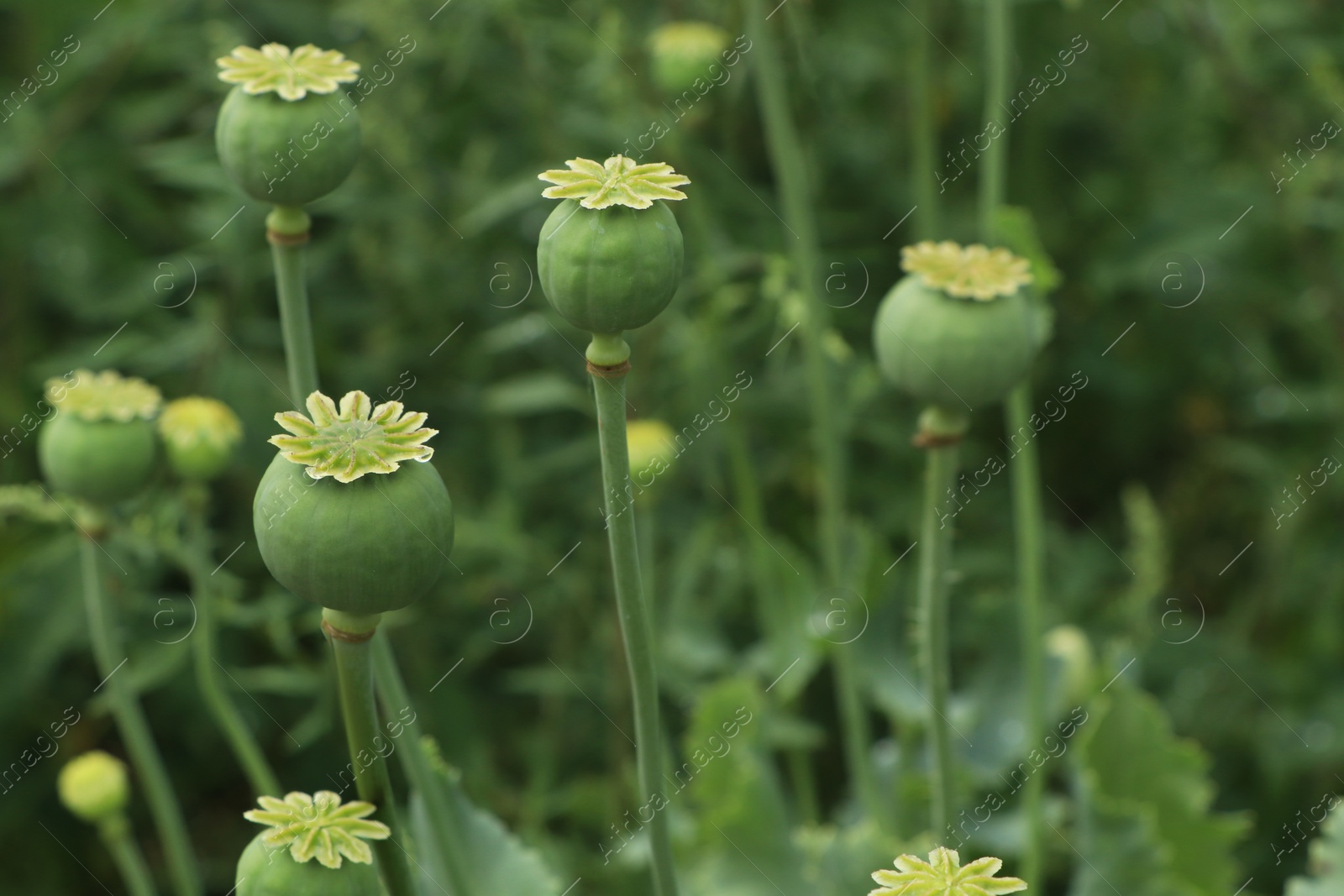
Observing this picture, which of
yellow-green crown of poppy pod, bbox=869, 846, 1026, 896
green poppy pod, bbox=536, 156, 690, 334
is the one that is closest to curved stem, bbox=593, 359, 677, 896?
green poppy pod, bbox=536, 156, 690, 334

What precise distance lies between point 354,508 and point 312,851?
135 mm

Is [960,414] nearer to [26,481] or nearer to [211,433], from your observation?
[211,433]

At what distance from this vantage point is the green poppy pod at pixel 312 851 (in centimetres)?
51

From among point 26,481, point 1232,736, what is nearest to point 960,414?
Answer: point 1232,736

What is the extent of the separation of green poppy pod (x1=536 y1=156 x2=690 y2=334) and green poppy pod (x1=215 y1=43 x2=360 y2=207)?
5.6 inches

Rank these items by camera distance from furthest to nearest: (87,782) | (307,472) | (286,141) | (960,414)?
(87,782)
(960,414)
(286,141)
(307,472)

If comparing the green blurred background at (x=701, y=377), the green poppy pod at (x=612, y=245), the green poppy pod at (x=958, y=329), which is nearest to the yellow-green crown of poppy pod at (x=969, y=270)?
the green poppy pod at (x=958, y=329)

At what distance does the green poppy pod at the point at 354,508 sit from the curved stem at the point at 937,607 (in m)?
0.32

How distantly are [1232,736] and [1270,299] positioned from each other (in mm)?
500

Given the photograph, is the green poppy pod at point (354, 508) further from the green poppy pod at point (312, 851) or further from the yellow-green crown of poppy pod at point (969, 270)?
the yellow-green crown of poppy pod at point (969, 270)

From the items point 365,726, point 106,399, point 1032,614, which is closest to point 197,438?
point 106,399

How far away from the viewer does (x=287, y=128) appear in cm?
61

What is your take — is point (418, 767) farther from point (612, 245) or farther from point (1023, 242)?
point (1023, 242)

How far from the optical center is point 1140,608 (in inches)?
48.9
